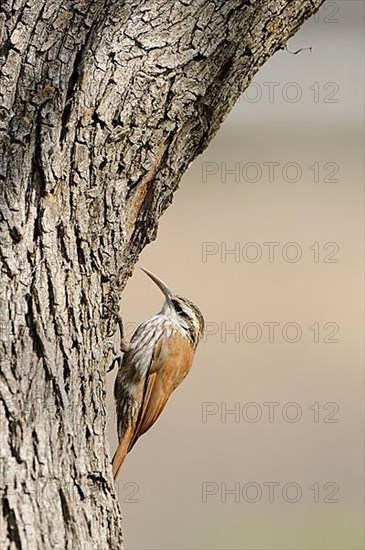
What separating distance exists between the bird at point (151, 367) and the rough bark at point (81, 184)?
1.08 m

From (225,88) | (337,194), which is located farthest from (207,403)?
(225,88)

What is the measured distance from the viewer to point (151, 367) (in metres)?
3.33

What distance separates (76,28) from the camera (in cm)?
201

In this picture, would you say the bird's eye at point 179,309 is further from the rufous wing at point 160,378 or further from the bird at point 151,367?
the rufous wing at point 160,378

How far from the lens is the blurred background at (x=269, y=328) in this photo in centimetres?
641

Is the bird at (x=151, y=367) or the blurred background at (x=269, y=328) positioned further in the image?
the blurred background at (x=269, y=328)

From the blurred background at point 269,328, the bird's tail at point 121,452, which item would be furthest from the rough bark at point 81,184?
the blurred background at point 269,328

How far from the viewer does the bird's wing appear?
10.7ft

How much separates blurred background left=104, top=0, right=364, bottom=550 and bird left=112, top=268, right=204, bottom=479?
2.15m

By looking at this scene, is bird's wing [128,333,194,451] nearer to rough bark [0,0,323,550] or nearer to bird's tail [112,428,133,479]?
bird's tail [112,428,133,479]

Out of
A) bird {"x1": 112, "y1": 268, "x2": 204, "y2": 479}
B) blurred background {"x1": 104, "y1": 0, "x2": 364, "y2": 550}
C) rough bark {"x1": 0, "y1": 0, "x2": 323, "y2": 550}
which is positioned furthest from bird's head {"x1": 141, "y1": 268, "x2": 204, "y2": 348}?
blurred background {"x1": 104, "y1": 0, "x2": 364, "y2": 550}

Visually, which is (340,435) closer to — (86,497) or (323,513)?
(323,513)

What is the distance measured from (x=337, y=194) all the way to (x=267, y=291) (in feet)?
4.14

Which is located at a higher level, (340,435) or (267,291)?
(267,291)
